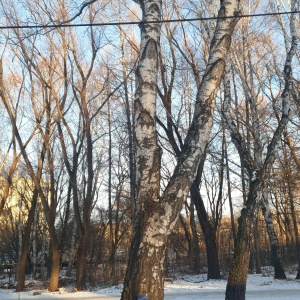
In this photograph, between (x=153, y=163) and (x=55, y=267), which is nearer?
(x=153, y=163)

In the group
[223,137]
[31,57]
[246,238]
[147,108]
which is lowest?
[246,238]

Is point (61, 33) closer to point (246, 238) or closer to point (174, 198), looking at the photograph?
point (246, 238)

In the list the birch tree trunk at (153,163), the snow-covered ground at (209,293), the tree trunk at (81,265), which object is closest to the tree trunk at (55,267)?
the snow-covered ground at (209,293)

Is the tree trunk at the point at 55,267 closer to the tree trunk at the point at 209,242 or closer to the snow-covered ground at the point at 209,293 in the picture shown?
the snow-covered ground at the point at 209,293

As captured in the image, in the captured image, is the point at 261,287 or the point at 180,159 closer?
the point at 180,159

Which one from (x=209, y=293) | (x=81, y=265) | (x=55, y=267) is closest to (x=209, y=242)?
(x=209, y=293)

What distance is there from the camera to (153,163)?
458 cm

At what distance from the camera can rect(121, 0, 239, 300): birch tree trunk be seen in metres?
4.21

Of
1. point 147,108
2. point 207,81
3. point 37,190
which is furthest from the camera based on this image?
point 37,190

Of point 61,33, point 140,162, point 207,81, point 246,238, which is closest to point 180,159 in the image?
point 140,162

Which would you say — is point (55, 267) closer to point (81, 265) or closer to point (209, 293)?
point (81, 265)

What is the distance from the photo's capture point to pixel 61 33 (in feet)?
53.0

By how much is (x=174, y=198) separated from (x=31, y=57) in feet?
45.4

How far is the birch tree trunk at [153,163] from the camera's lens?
421 centimetres
